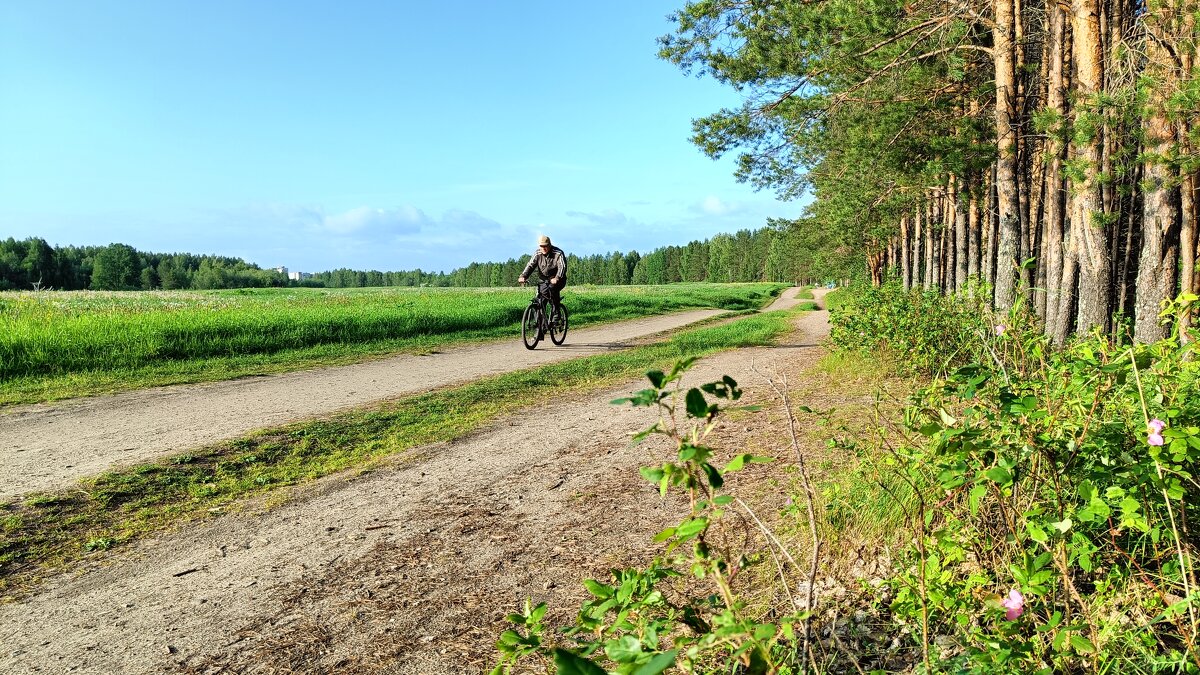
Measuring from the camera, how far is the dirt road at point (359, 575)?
2795 mm

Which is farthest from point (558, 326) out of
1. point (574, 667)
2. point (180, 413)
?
point (574, 667)

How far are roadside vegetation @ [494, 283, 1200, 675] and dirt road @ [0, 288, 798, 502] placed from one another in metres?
4.84

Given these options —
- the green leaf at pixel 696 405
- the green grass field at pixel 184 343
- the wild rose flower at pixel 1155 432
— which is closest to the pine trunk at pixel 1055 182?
the wild rose flower at pixel 1155 432

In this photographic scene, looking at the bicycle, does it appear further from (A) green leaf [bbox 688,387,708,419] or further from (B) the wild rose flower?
(A) green leaf [bbox 688,387,708,419]

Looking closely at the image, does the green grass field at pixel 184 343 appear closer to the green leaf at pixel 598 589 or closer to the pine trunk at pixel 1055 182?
the green leaf at pixel 598 589

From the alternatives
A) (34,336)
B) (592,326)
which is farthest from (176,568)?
(592,326)

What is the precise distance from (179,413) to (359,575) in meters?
5.35

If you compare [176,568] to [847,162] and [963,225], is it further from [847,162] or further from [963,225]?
[963,225]

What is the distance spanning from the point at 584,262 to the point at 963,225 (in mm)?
142469

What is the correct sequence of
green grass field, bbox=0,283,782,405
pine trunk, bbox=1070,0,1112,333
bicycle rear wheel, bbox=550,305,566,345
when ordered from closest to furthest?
pine trunk, bbox=1070,0,1112,333 < green grass field, bbox=0,283,782,405 < bicycle rear wheel, bbox=550,305,566,345

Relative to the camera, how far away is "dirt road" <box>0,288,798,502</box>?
5508 mm

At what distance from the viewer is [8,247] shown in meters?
81.5

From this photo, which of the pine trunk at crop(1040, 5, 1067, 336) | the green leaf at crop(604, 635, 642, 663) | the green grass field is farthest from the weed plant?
the green grass field

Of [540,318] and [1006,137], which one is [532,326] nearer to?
[540,318]
